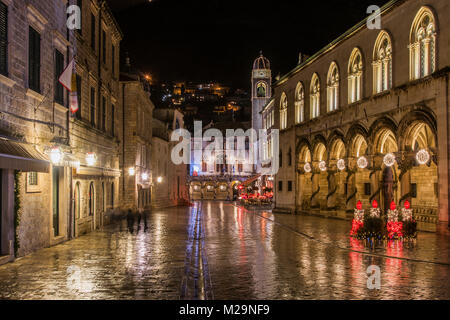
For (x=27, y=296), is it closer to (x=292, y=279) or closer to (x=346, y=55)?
(x=292, y=279)

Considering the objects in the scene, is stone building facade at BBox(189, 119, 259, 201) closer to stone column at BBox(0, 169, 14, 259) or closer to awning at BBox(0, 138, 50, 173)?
awning at BBox(0, 138, 50, 173)

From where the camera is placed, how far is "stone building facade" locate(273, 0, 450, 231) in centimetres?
2319

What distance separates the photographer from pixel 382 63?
29.2 metres

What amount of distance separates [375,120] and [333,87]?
7943 millimetres

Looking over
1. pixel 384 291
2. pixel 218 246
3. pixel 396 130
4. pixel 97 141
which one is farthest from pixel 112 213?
pixel 384 291

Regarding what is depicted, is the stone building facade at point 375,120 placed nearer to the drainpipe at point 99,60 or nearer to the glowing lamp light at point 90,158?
the glowing lamp light at point 90,158

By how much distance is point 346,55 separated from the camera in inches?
1329

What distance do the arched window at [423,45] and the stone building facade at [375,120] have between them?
49 millimetres

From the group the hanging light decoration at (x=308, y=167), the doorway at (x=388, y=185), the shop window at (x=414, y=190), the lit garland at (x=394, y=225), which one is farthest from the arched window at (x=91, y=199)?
the hanging light decoration at (x=308, y=167)

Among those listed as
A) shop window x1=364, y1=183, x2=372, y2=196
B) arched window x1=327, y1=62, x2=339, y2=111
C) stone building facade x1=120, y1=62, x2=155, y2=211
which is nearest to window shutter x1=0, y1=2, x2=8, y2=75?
shop window x1=364, y1=183, x2=372, y2=196

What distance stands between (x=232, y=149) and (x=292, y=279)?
98287 mm

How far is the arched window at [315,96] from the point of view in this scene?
39503mm

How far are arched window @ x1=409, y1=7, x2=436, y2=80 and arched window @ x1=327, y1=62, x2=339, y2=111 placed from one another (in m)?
10.2

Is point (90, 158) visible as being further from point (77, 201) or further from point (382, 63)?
point (382, 63)
